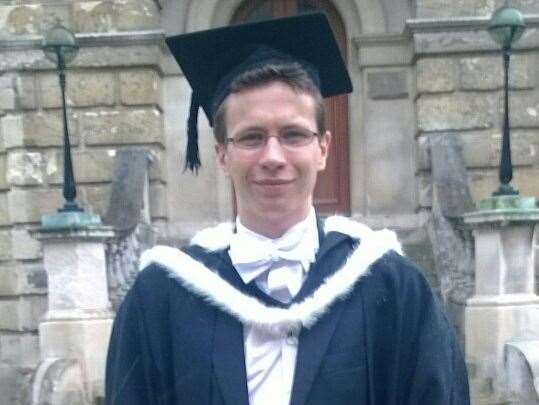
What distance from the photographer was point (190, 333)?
6.71 feet

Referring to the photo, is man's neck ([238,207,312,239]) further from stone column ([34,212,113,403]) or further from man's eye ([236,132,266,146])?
stone column ([34,212,113,403])

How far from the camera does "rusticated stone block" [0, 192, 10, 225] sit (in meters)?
8.73

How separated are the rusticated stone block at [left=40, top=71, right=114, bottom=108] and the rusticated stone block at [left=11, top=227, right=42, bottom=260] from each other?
1.44m

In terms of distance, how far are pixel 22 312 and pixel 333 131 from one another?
4.00 metres

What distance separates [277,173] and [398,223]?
22.8 feet

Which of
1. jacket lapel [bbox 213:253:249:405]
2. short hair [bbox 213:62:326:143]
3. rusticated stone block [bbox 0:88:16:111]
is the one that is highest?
Result: rusticated stone block [bbox 0:88:16:111]

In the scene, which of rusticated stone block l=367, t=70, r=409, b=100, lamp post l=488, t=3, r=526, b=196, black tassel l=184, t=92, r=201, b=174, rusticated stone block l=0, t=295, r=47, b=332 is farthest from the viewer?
rusticated stone block l=367, t=70, r=409, b=100

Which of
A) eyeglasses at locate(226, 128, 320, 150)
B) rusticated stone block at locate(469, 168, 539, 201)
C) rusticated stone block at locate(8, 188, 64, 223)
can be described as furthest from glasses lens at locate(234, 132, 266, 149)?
rusticated stone block at locate(8, 188, 64, 223)

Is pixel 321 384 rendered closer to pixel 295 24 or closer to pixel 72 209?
pixel 295 24

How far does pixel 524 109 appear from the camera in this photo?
8477 millimetres

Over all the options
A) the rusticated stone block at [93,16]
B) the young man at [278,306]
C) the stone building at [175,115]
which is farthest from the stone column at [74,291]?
the young man at [278,306]

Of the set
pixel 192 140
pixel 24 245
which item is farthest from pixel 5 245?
pixel 192 140

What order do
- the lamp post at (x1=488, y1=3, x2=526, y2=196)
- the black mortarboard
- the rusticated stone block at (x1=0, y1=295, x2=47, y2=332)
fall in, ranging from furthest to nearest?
the rusticated stone block at (x1=0, y1=295, x2=47, y2=332)
the lamp post at (x1=488, y1=3, x2=526, y2=196)
the black mortarboard

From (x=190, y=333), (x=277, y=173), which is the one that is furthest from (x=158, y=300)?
(x=277, y=173)
